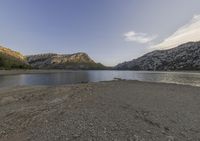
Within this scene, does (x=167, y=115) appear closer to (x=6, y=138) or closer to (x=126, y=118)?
(x=126, y=118)

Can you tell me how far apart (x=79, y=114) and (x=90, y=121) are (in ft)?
4.59

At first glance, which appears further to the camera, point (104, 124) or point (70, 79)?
point (70, 79)

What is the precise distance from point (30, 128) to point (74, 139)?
9.80 feet

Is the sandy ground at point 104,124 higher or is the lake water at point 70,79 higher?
the sandy ground at point 104,124

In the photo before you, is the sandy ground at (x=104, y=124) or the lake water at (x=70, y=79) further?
the lake water at (x=70, y=79)

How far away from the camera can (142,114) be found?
1102 cm

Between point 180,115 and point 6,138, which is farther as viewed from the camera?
point 180,115

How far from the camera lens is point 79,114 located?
34.9 ft

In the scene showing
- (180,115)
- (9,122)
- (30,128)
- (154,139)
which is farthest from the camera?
(180,115)

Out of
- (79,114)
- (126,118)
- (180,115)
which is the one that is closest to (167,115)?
(180,115)

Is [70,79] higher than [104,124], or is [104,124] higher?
[104,124]

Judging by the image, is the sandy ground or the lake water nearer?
the sandy ground

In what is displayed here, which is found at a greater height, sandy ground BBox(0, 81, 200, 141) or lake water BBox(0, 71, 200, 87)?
sandy ground BBox(0, 81, 200, 141)

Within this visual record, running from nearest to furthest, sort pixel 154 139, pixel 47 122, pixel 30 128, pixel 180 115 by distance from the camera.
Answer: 1. pixel 154 139
2. pixel 30 128
3. pixel 47 122
4. pixel 180 115
